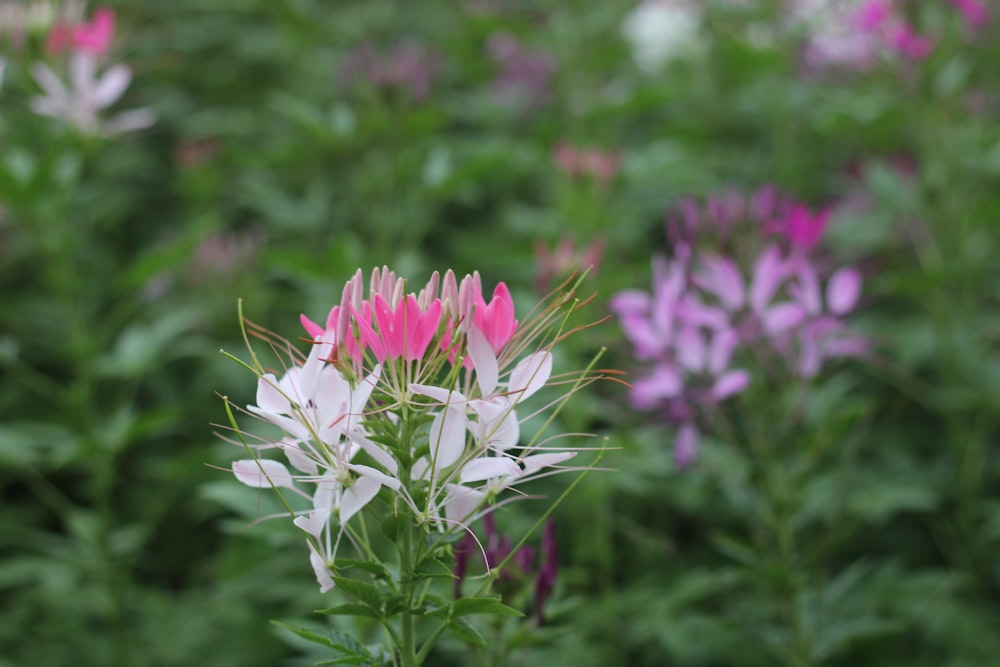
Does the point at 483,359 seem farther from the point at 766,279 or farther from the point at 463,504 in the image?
the point at 766,279

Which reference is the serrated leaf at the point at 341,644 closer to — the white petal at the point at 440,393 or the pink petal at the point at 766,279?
the white petal at the point at 440,393

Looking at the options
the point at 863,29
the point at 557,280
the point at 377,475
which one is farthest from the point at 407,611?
the point at 863,29

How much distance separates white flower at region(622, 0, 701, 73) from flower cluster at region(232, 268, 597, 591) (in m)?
2.11

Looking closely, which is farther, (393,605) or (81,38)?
(81,38)

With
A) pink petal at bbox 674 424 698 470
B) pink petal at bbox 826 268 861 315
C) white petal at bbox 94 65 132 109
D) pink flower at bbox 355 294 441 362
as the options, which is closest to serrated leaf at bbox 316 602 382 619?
pink flower at bbox 355 294 441 362

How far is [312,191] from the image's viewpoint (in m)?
2.50

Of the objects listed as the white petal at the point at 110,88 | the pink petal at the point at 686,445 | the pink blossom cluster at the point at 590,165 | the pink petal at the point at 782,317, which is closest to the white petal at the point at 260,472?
the pink petal at the point at 686,445

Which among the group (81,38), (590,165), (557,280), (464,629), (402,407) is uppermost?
(81,38)

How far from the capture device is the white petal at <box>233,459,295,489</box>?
2.68ft

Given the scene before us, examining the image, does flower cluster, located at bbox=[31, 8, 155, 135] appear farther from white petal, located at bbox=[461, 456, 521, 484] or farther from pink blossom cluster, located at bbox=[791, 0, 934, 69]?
pink blossom cluster, located at bbox=[791, 0, 934, 69]

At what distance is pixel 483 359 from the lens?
783 mm

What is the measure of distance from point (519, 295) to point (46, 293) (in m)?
1.54

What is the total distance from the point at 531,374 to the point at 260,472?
275mm

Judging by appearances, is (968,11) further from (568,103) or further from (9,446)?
(9,446)
